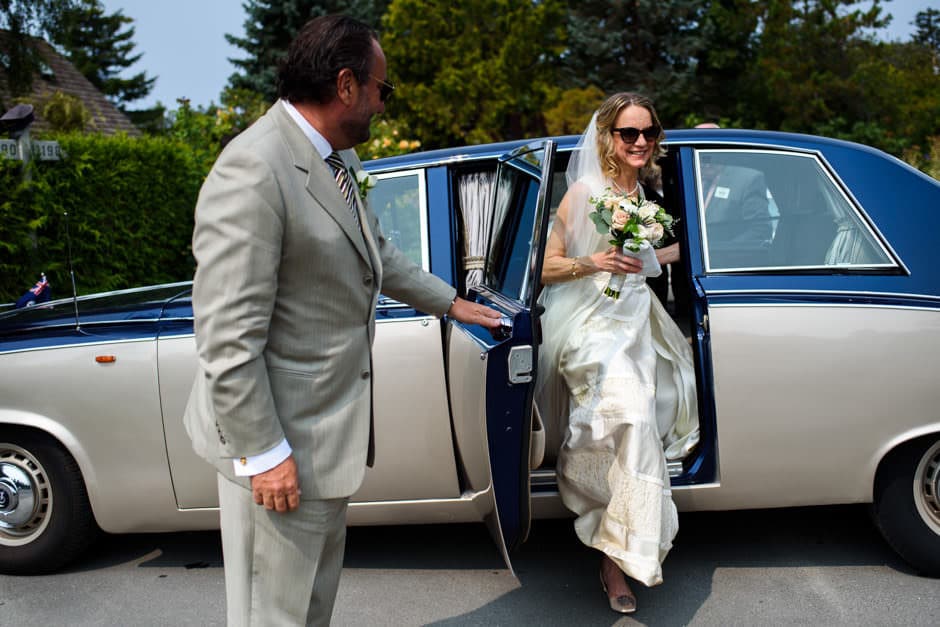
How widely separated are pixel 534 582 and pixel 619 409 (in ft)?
2.93

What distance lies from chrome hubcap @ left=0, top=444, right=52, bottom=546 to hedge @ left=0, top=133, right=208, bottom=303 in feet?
11.2

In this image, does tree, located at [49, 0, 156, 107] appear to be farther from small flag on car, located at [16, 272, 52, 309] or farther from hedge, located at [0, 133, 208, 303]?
small flag on car, located at [16, 272, 52, 309]

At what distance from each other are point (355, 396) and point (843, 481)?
7.32 ft

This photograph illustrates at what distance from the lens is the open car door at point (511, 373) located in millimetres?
2830

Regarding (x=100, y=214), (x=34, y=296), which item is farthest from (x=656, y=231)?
(x=100, y=214)

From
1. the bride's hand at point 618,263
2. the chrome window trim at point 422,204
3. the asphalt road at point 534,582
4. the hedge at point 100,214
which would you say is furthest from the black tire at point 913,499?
the hedge at point 100,214

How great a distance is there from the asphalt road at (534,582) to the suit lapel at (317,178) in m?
1.88

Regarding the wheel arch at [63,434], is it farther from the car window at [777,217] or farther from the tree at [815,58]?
the tree at [815,58]

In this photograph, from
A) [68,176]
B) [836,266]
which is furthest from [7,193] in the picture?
[836,266]

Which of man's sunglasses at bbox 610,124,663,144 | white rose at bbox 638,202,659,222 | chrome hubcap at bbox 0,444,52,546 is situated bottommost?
chrome hubcap at bbox 0,444,52,546

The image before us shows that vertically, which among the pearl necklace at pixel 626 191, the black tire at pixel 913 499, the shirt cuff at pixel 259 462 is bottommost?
the black tire at pixel 913 499

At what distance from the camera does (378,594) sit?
360 centimetres

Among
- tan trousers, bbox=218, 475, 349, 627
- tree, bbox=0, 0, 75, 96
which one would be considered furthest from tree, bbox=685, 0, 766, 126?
tan trousers, bbox=218, 475, 349, 627

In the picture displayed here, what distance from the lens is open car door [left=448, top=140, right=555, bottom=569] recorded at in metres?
2.83
